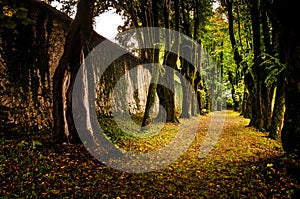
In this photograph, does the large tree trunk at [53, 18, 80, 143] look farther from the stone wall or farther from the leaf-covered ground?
the stone wall

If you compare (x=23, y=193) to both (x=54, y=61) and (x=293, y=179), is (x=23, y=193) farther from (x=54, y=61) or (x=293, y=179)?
(x=54, y=61)

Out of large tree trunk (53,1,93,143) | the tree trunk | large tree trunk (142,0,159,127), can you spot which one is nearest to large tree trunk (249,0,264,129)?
the tree trunk

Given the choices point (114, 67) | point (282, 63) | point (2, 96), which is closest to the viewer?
point (2, 96)

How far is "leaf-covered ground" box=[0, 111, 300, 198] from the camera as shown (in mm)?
5074

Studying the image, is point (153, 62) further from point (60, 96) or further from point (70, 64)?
point (60, 96)

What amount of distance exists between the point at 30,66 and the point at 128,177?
6.13 meters

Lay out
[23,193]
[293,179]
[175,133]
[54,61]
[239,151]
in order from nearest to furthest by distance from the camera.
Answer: [23,193], [293,179], [239,151], [54,61], [175,133]

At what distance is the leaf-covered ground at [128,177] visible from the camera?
5074 mm

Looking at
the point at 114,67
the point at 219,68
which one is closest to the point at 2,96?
the point at 114,67

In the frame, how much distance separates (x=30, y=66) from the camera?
30.9 ft

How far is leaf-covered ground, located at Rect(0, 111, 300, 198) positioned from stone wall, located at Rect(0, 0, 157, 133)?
1.04 meters

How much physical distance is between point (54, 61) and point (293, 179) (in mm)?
9628

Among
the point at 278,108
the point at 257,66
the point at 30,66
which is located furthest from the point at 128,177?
the point at 257,66

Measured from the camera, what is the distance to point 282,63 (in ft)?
32.1
